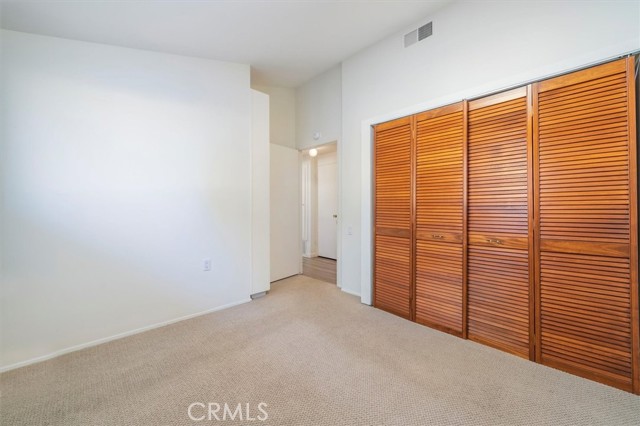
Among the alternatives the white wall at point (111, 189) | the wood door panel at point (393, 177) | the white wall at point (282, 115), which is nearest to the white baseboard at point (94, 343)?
the white wall at point (111, 189)

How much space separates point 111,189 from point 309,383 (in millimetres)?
2360

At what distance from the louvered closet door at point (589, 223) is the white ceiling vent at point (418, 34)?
119 centimetres

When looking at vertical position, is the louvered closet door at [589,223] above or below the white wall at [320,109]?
below

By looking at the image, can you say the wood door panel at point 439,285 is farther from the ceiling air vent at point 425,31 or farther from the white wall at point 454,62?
the ceiling air vent at point 425,31

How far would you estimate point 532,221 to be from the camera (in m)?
1.97

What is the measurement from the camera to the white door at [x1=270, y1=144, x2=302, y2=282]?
409 centimetres

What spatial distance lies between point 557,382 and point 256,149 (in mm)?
3471

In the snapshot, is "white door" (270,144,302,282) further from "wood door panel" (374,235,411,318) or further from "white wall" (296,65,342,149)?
"wood door panel" (374,235,411,318)

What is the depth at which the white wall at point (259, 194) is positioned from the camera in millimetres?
3332

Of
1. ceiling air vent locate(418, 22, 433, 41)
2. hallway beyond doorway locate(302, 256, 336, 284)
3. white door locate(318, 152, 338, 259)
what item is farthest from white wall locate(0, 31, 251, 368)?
white door locate(318, 152, 338, 259)

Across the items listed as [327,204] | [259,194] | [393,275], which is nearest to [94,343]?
[259,194]

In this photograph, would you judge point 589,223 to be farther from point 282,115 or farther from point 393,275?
point 282,115

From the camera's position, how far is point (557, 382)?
1741 mm

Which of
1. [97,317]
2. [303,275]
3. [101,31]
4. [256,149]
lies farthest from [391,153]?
[97,317]
